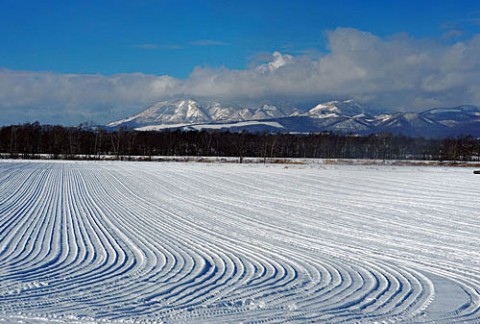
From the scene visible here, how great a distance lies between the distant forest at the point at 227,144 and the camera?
319 ft

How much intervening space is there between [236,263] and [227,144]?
108m

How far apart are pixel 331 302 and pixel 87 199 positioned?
1541 centimetres

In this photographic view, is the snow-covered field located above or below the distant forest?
below

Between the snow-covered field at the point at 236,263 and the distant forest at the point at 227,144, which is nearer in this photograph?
the snow-covered field at the point at 236,263

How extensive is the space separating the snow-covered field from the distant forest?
82480 mm

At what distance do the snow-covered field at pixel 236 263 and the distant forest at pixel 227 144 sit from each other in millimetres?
82480

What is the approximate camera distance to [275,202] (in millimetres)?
20297

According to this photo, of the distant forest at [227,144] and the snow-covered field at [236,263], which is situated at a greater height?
the distant forest at [227,144]

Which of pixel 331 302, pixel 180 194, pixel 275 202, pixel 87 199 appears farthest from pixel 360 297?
pixel 180 194

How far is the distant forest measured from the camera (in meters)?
97.4

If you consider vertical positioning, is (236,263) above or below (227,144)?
below

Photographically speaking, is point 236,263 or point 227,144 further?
point 227,144

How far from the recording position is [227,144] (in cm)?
11650

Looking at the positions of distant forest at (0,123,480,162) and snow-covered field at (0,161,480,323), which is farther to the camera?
distant forest at (0,123,480,162)
